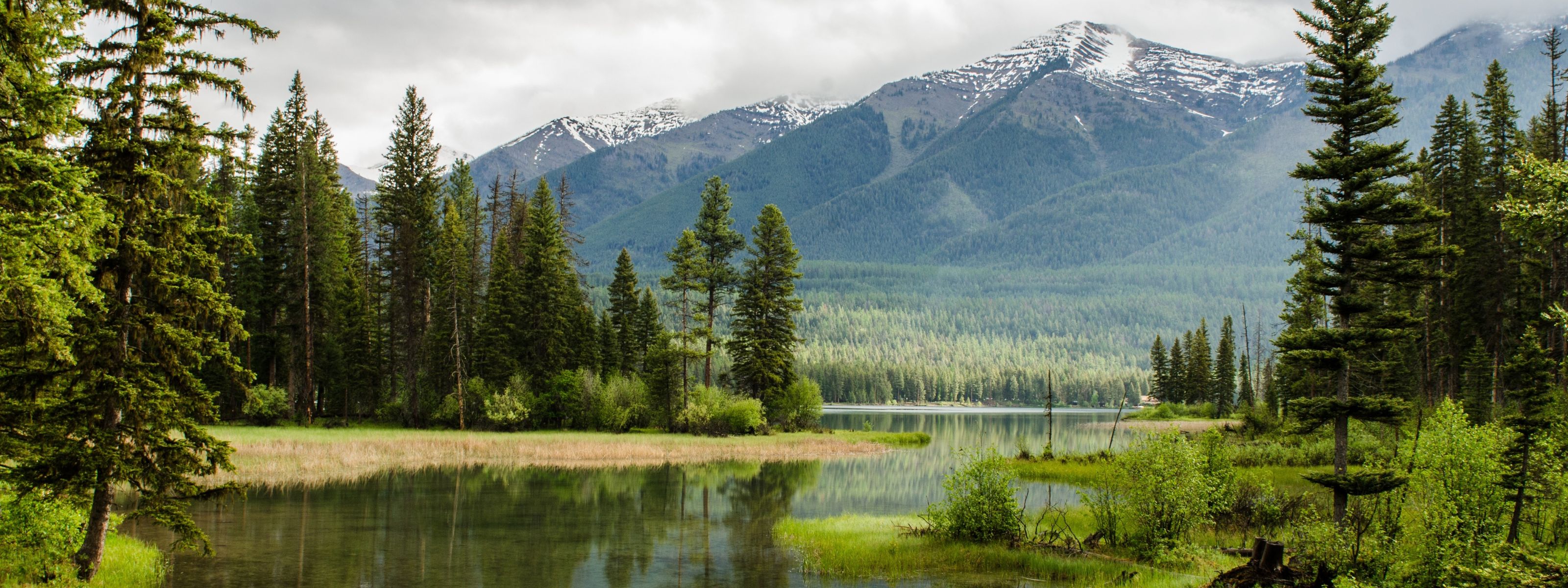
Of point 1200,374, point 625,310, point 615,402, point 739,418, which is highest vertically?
point 625,310

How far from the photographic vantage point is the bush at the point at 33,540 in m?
15.8

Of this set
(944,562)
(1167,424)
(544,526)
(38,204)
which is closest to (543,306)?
(544,526)

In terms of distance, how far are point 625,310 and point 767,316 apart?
14139mm

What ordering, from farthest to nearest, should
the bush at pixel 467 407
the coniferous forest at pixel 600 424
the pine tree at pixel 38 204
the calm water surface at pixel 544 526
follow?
the bush at pixel 467 407 < the calm water surface at pixel 544 526 < the coniferous forest at pixel 600 424 < the pine tree at pixel 38 204

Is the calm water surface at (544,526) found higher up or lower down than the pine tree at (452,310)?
lower down

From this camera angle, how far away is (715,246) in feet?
218

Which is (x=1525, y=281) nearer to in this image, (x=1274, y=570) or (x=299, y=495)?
(x=1274, y=570)

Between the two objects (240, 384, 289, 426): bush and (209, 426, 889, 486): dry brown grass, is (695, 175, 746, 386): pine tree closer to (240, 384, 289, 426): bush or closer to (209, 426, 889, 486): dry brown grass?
(209, 426, 889, 486): dry brown grass

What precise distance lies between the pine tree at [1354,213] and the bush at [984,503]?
8663mm

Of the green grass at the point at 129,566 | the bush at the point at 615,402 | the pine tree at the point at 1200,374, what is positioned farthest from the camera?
the pine tree at the point at 1200,374

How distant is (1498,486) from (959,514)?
11.4 metres

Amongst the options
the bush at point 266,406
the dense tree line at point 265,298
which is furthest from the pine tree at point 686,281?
the bush at point 266,406

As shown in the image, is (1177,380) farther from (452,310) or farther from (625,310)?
(452,310)

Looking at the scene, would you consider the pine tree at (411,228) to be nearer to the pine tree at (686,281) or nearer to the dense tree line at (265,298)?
the dense tree line at (265,298)
